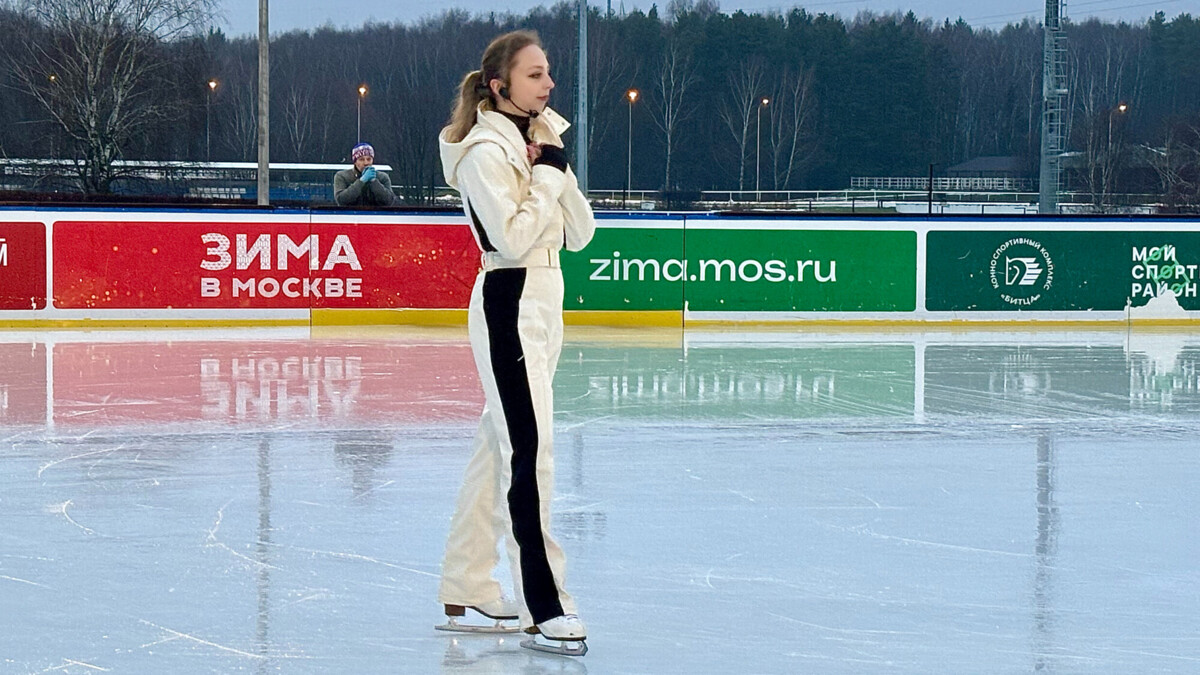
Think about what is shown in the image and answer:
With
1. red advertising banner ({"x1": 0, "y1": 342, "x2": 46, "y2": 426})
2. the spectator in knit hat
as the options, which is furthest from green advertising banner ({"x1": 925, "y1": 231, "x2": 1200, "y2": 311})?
red advertising banner ({"x1": 0, "y1": 342, "x2": 46, "y2": 426})

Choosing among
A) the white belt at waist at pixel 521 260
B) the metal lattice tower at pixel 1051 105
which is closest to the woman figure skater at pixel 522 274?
the white belt at waist at pixel 521 260

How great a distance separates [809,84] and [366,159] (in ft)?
283

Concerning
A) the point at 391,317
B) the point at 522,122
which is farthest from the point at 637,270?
the point at 522,122

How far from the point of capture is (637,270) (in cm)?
1559

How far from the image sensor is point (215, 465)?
266 inches

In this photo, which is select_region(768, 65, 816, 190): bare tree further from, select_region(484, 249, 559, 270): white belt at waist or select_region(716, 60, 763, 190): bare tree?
select_region(484, 249, 559, 270): white belt at waist

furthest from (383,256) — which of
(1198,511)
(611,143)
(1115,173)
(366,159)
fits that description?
(611,143)

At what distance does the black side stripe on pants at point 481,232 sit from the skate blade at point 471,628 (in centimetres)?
98

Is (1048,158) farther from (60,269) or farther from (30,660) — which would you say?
(30,660)

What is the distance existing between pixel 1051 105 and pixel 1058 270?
21.7 meters

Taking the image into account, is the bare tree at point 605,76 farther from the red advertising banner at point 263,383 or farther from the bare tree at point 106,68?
the red advertising banner at point 263,383

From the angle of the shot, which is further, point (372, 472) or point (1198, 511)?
point (372, 472)

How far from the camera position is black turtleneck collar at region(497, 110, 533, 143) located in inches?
151

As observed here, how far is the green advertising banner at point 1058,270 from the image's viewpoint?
52.8 ft
